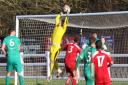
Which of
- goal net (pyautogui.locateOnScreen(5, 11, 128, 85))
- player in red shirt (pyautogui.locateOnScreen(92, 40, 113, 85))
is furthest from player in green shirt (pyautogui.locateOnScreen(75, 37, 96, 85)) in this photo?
goal net (pyautogui.locateOnScreen(5, 11, 128, 85))

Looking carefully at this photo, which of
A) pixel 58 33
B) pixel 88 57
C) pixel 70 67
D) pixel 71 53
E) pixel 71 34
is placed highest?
pixel 58 33

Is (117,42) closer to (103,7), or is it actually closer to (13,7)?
(103,7)

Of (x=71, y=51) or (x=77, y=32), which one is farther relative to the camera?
(x=77, y=32)

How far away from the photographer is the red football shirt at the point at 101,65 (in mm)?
13375

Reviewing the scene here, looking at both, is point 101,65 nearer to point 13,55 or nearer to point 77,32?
point 13,55

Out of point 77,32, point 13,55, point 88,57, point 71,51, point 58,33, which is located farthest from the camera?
point 77,32

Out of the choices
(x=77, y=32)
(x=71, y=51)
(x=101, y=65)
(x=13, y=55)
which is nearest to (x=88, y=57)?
(x=101, y=65)

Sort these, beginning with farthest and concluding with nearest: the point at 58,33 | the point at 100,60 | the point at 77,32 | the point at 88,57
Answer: the point at 77,32, the point at 58,33, the point at 88,57, the point at 100,60

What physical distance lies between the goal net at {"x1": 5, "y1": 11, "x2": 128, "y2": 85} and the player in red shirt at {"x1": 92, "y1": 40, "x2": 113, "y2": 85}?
5.41m

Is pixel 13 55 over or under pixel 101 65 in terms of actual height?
under

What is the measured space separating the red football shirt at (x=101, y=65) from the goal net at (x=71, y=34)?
5.40 m

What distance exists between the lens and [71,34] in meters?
A: 21.3

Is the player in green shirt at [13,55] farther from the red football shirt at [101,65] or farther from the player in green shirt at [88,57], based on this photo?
the red football shirt at [101,65]

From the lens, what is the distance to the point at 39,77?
21875 mm
